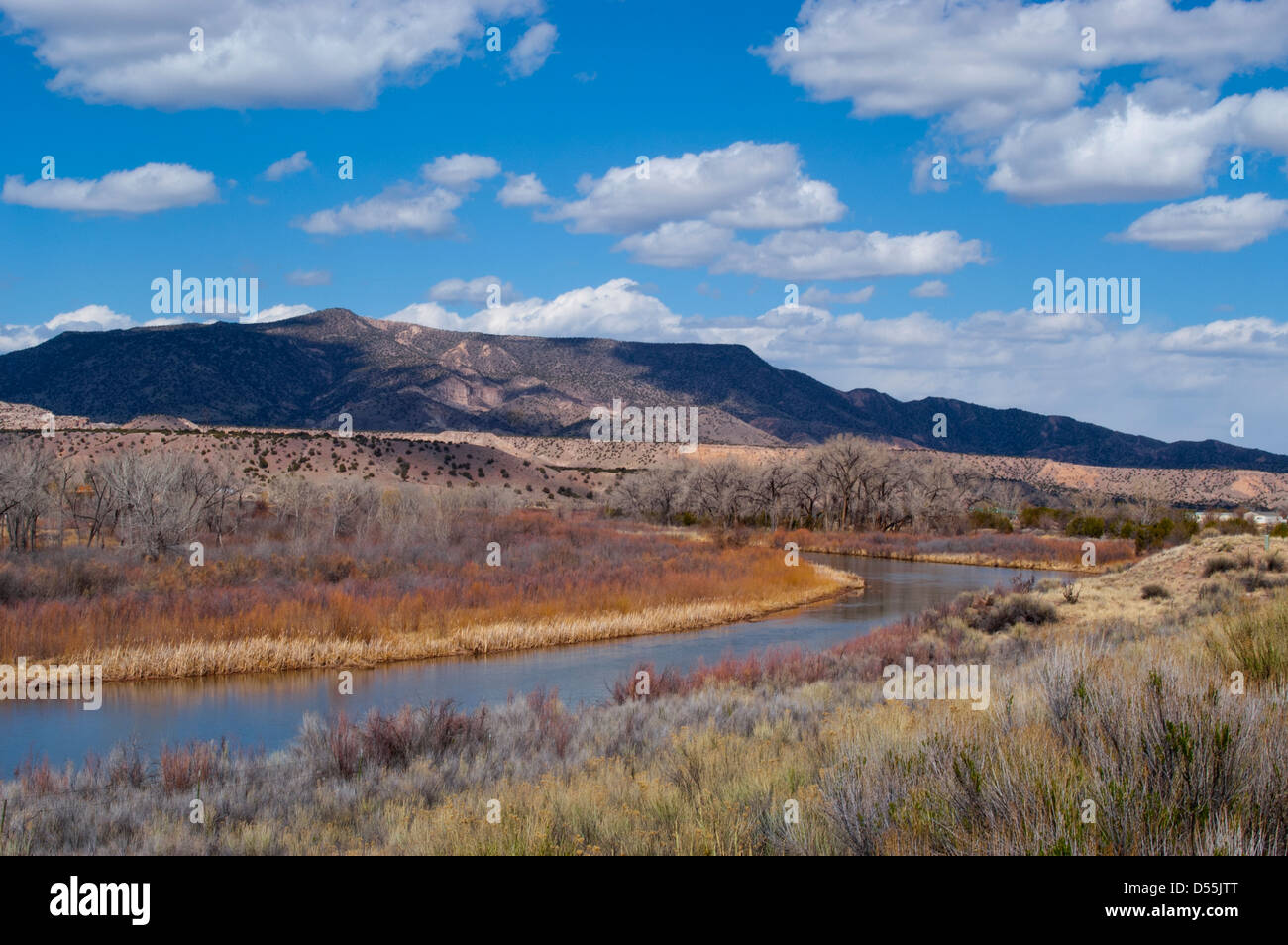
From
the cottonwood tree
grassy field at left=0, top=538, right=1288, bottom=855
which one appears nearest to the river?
grassy field at left=0, top=538, right=1288, bottom=855

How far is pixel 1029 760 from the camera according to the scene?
545cm

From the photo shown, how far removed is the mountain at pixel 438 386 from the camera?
→ 5433 inches

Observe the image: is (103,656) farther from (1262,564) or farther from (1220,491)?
(1220,491)

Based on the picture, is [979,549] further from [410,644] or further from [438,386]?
[438,386]

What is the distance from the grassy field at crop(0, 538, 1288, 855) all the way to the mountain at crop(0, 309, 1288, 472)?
A: 128760 millimetres

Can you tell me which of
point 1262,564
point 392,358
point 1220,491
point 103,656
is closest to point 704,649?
point 103,656

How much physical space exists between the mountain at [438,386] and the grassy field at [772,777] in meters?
129

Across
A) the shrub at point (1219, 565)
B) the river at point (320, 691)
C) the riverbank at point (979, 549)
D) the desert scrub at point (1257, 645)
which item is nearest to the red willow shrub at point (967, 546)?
the riverbank at point (979, 549)

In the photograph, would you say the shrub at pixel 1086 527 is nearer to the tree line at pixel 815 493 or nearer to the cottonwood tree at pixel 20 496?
the tree line at pixel 815 493

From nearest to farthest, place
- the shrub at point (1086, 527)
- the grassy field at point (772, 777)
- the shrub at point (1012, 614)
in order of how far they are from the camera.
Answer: the grassy field at point (772, 777)
the shrub at point (1012, 614)
the shrub at point (1086, 527)

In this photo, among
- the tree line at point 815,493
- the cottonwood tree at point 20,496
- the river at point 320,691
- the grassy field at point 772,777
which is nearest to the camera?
the grassy field at point 772,777

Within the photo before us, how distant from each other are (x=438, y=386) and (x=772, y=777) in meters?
148

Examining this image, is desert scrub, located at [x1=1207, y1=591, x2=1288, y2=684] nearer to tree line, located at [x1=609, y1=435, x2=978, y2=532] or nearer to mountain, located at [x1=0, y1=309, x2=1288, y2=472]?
tree line, located at [x1=609, y1=435, x2=978, y2=532]

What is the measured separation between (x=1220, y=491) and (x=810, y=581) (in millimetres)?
107158
